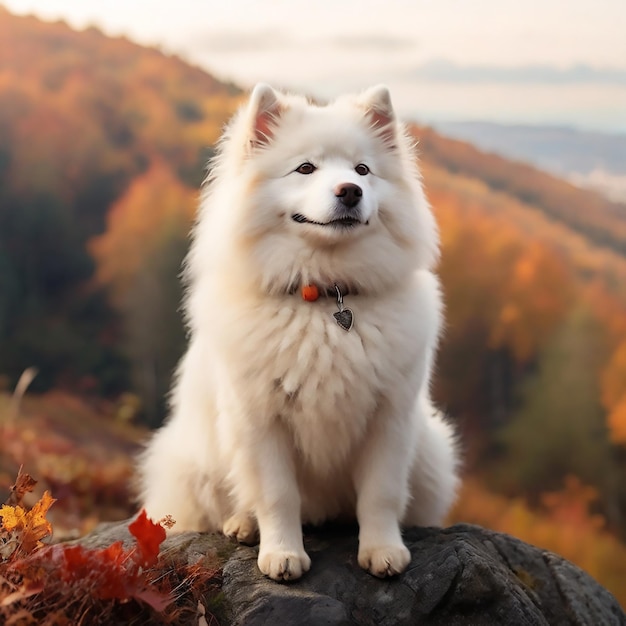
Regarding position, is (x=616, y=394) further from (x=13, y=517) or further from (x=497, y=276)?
(x=13, y=517)

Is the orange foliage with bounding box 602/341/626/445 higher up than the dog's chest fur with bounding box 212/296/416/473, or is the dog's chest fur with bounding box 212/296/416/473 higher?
the dog's chest fur with bounding box 212/296/416/473

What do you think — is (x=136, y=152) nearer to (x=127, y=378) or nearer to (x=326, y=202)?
(x=127, y=378)

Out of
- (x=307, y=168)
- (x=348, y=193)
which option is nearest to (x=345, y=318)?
(x=348, y=193)

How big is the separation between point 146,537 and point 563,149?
607cm

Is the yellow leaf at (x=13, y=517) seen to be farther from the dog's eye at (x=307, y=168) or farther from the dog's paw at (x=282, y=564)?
the dog's eye at (x=307, y=168)

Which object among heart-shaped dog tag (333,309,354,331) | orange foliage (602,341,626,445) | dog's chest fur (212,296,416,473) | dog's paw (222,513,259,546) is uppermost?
heart-shaped dog tag (333,309,354,331)

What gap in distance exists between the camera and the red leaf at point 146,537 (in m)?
2.61

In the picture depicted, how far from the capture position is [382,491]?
2.91m

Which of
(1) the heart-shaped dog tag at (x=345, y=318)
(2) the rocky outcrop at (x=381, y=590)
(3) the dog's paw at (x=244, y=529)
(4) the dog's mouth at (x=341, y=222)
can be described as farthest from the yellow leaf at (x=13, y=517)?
(4) the dog's mouth at (x=341, y=222)

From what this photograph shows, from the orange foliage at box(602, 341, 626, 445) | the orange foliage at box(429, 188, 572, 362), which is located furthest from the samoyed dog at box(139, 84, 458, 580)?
the orange foliage at box(602, 341, 626, 445)

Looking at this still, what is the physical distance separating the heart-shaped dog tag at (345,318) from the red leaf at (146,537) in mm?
1020

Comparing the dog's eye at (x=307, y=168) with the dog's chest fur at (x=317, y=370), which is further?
the dog's eye at (x=307, y=168)

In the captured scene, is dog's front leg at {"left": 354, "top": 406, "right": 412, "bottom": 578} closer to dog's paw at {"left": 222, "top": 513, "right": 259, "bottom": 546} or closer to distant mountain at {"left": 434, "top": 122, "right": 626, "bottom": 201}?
dog's paw at {"left": 222, "top": 513, "right": 259, "bottom": 546}

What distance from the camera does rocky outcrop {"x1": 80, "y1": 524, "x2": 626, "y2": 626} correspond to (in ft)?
9.05
